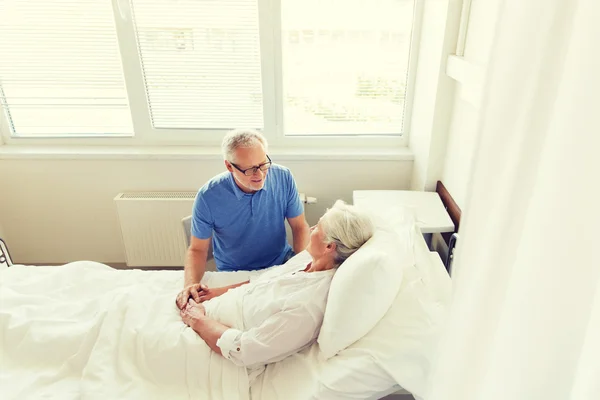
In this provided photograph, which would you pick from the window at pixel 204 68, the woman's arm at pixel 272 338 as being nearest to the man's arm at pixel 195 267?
the woman's arm at pixel 272 338

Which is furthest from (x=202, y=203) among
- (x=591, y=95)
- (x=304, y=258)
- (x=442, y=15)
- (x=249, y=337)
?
A: (x=591, y=95)

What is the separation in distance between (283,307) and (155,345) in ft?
1.41

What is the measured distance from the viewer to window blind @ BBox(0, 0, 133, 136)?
2.13 meters

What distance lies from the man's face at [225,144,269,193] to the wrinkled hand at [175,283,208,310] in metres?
0.44

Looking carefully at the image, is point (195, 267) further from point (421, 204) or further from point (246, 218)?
point (421, 204)

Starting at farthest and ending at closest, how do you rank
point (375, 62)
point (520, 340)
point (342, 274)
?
point (375, 62)
point (342, 274)
point (520, 340)

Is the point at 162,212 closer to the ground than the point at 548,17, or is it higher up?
closer to the ground

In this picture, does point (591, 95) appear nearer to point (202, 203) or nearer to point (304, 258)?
point (304, 258)

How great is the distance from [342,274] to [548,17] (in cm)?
86

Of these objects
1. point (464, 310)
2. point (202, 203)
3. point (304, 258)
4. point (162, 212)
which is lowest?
point (162, 212)

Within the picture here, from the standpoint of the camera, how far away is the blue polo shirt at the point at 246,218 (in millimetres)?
1733

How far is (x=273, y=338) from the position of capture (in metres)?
1.26

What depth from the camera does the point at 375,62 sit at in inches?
87.6

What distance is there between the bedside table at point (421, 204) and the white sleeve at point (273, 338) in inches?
25.0
